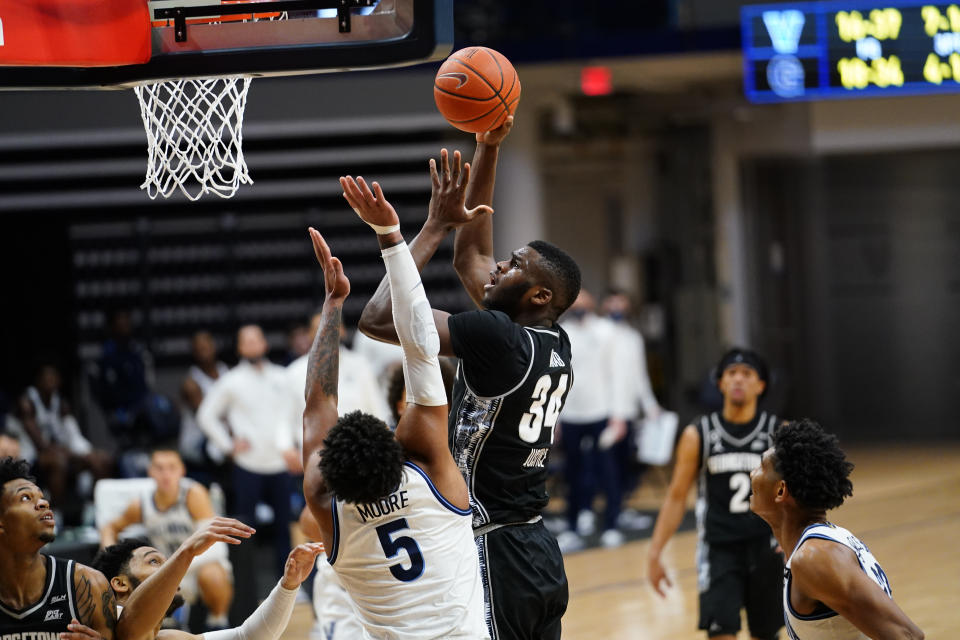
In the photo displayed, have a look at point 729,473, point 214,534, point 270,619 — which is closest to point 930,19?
point 729,473

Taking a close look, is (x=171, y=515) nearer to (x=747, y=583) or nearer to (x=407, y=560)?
(x=747, y=583)

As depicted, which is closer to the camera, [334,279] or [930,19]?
[334,279]

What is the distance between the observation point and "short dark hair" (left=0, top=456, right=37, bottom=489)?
3.29 meters

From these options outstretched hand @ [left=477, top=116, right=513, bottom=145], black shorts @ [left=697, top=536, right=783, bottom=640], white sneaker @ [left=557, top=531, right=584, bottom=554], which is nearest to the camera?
outstretched hand @ [left=477, top=116, right=513, bottom=145]

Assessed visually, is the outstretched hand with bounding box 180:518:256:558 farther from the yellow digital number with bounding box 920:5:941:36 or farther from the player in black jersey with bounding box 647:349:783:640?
the yellow digital number with bounding box 920:5:941:36

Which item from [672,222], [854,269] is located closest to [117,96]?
[672,222]

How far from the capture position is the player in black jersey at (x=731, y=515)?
16.8 ft

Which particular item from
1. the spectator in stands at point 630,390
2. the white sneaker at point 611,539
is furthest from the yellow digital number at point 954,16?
the white sneaker at point 611,539

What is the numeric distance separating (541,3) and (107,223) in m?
5.10

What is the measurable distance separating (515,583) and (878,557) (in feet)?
18.9

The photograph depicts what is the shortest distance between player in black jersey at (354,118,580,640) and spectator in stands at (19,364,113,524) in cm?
679

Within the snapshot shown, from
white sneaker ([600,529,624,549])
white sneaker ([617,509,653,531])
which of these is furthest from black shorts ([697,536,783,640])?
white sneaker ([617,509,653,531])

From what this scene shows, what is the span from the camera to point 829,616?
3174mm

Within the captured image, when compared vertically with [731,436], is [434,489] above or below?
above
